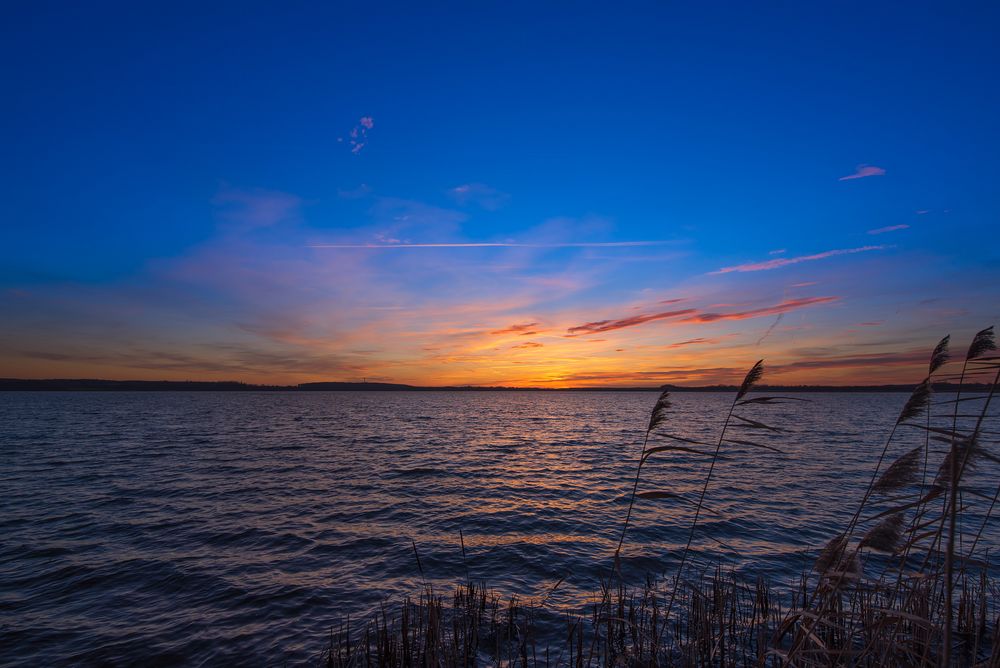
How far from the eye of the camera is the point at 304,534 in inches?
651

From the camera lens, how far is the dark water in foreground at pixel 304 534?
33.9 feet

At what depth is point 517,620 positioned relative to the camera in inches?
392

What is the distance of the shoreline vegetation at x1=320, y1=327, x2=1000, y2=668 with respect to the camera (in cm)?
407

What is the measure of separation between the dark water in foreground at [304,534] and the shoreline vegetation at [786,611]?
144 cm

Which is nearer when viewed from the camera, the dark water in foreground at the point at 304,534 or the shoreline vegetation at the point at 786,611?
the shoreline vegetation at the point at 786,611

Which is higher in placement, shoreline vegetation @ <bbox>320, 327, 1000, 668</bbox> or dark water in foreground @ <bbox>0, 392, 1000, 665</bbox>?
shoreline vegetation @ <bbox>320, 327, 1000, 668</bbox>

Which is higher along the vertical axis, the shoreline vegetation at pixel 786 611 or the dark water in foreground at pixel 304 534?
the shoreline vegetation at pixel 786 611

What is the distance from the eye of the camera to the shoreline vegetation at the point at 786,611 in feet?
13.3

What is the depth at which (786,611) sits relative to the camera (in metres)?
9.83

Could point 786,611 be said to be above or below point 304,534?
above

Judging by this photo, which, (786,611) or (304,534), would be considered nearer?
(786,611)

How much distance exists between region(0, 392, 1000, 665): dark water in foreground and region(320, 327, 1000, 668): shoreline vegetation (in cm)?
144

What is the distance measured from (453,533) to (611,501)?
8367 mm

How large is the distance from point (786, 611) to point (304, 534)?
14478 mm
